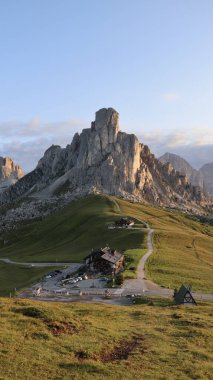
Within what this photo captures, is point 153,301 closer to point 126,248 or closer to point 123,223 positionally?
point 126,248

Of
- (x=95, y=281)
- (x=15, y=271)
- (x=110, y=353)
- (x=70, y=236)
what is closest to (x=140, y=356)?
(x=110, y=353)

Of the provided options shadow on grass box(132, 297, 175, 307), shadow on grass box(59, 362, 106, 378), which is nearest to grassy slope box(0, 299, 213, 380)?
shadow on grass box(59, 362, 106, 378)

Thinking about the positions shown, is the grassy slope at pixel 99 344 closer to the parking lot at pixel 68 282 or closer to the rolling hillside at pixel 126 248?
the parking lot at pixel 68 282

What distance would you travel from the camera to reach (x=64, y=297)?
7800 cm

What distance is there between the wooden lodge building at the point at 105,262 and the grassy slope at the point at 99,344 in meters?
44.0

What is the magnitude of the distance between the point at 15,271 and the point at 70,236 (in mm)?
59831

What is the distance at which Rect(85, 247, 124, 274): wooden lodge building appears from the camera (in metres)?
100

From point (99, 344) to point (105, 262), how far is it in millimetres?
62770

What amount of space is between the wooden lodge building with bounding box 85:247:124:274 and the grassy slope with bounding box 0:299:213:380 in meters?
44.0

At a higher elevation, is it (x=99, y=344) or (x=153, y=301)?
(x=99, y=344)

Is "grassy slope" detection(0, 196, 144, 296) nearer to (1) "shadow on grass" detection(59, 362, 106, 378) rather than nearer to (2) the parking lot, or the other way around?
(2) the parking lot

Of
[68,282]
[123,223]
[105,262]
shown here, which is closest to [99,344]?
[68,282]

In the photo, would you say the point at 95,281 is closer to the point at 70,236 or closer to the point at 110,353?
the point at 110,353

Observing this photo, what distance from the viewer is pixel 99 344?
39188 mm
